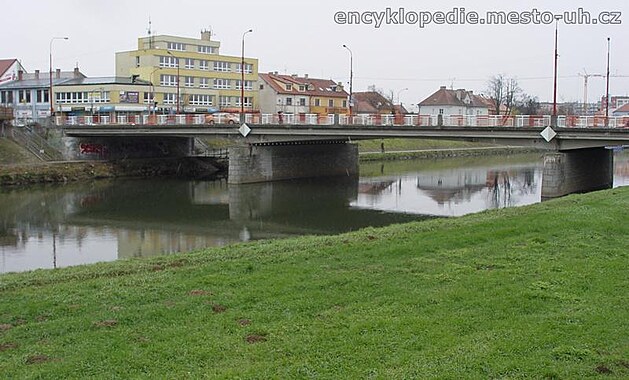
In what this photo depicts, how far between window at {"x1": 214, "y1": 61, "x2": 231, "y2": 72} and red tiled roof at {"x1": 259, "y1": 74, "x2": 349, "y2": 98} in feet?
21.9

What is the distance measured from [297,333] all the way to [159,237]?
22219 millimetres

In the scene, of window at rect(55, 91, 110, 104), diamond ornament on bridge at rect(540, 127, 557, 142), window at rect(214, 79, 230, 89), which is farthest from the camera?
window at rect(214, 79, 230, 89)

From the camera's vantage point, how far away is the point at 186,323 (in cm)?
1052

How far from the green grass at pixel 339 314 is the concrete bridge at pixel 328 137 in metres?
26.4

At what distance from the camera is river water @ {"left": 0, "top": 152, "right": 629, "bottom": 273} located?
28531 mm

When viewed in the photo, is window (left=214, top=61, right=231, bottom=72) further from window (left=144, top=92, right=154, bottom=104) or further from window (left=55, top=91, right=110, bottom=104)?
window (left=55, top=91, right=110, bottom=104)

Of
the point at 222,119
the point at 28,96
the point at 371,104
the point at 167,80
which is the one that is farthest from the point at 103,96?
the point at 371,104

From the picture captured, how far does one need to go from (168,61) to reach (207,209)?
57.9 metres

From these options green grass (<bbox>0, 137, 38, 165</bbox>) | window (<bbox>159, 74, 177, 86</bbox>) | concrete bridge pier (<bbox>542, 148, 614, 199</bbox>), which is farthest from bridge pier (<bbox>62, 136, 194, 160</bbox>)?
concrete bridge pier (<bbox>542, 148, 614, 199</bbox>)

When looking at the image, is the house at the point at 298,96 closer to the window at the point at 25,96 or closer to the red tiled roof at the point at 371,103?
the red tiled roof at the point at 371,103

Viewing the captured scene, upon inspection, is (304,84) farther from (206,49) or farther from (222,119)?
(222,119)

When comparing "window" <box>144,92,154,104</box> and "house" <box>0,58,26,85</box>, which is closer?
"window" <box>144,92,154,104</box>

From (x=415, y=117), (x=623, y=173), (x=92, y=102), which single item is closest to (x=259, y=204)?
(x=415, y=117)

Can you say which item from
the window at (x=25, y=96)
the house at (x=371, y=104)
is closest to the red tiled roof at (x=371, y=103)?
the house at (x=371, y=104)
